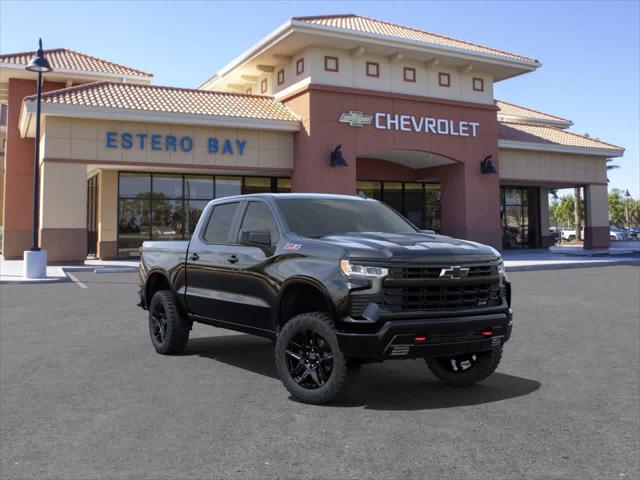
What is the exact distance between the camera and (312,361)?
553 centimetres

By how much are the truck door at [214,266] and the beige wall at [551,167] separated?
27961mm

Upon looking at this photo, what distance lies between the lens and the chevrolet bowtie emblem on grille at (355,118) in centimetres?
2711

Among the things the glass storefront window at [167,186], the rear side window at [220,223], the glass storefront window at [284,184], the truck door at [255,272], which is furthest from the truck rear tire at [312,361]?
the glass storefront window at [284,184]

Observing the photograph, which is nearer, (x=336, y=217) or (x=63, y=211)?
(x=336, y=217)

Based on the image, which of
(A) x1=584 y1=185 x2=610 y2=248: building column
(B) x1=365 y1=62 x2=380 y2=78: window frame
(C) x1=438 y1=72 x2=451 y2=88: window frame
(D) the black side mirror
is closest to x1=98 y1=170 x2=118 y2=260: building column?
(B) x1=365 y1=62 x2=380 y2=78: window frame

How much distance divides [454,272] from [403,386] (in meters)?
1.48

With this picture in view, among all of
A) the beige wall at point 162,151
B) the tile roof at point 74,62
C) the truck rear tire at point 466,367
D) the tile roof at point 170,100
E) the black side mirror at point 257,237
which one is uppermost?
the tile roof at point 74,62

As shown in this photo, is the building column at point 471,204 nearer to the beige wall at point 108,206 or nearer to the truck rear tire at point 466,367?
the beige wall at point 108,206

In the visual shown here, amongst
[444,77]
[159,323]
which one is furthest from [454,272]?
[444,77]

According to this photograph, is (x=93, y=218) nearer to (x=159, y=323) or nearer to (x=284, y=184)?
(x=284, y=184)

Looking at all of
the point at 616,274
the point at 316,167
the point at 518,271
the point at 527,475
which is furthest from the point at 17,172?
the point at 527,475

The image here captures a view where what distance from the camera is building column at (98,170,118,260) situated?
28.3 m

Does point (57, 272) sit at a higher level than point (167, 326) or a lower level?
higher

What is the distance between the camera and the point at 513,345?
27.2ft
